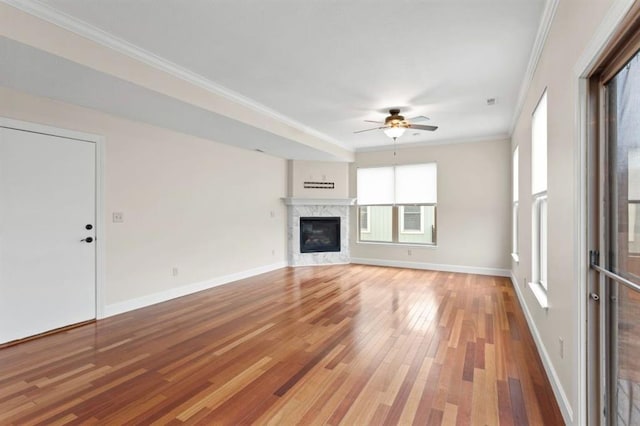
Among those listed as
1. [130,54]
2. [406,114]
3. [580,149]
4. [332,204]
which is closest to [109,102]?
[130,54]

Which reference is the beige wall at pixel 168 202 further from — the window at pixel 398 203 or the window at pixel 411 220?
the window at pixel 411 220

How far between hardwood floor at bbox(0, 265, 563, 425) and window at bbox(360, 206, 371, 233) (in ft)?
11.0

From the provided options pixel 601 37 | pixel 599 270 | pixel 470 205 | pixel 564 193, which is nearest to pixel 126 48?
pixel 601 37

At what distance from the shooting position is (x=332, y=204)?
7449 mm

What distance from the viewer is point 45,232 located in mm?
3350

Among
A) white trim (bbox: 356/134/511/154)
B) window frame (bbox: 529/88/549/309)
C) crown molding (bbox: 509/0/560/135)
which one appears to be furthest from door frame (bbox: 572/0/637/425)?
white trim (bbox: 356/134/511/154)

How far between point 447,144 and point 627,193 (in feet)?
18.1

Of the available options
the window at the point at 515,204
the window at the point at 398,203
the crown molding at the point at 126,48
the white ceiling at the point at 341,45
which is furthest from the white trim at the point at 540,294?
the crown molding at the point at 126,48

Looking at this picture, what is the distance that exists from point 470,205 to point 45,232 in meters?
6.80

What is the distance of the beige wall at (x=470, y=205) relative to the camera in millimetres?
6059

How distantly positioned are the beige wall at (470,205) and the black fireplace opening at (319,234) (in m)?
1.64

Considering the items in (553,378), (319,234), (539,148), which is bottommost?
(553,378)

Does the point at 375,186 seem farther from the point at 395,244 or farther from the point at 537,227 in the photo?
the point at 537,227

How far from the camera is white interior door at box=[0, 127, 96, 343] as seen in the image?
3082 millimetres
